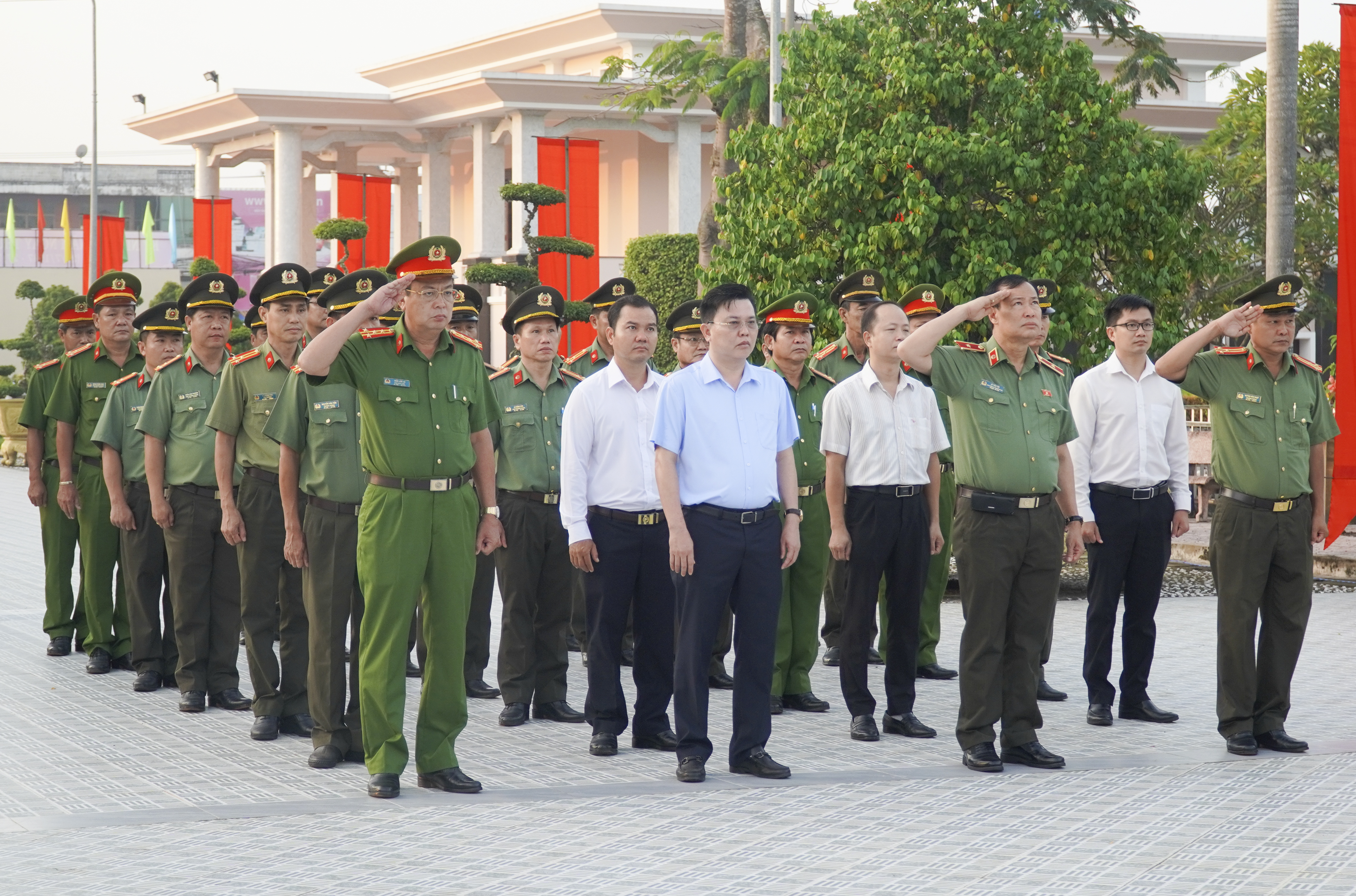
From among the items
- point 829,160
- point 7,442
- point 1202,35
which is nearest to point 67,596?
point 829,160

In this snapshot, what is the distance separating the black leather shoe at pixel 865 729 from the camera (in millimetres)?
7227

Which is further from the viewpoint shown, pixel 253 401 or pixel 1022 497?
pixel 253 401

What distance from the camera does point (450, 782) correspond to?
619 cm

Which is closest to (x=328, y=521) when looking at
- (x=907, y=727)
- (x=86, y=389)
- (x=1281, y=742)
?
(x=907, y=727)

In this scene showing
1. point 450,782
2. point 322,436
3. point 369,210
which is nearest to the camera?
point 450,782

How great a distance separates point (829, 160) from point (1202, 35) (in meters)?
24.6

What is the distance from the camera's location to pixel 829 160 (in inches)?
601

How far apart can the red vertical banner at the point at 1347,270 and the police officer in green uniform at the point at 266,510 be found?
5573 millimetres

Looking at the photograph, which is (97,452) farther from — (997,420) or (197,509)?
(997,420)

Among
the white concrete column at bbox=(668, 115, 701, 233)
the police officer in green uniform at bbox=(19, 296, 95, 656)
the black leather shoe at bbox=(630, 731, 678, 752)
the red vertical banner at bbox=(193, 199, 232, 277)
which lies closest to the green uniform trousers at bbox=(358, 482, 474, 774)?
the black leather shoe at bbox=(630, 731, 678, 752)

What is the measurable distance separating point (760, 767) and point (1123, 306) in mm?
3062

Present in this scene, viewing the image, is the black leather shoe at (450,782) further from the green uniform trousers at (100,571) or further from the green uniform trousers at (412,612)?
the green uniform trousers at (100,571)

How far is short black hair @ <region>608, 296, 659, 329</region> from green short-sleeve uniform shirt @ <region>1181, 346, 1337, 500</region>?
2403mm

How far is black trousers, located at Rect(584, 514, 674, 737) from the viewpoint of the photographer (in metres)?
7.15
